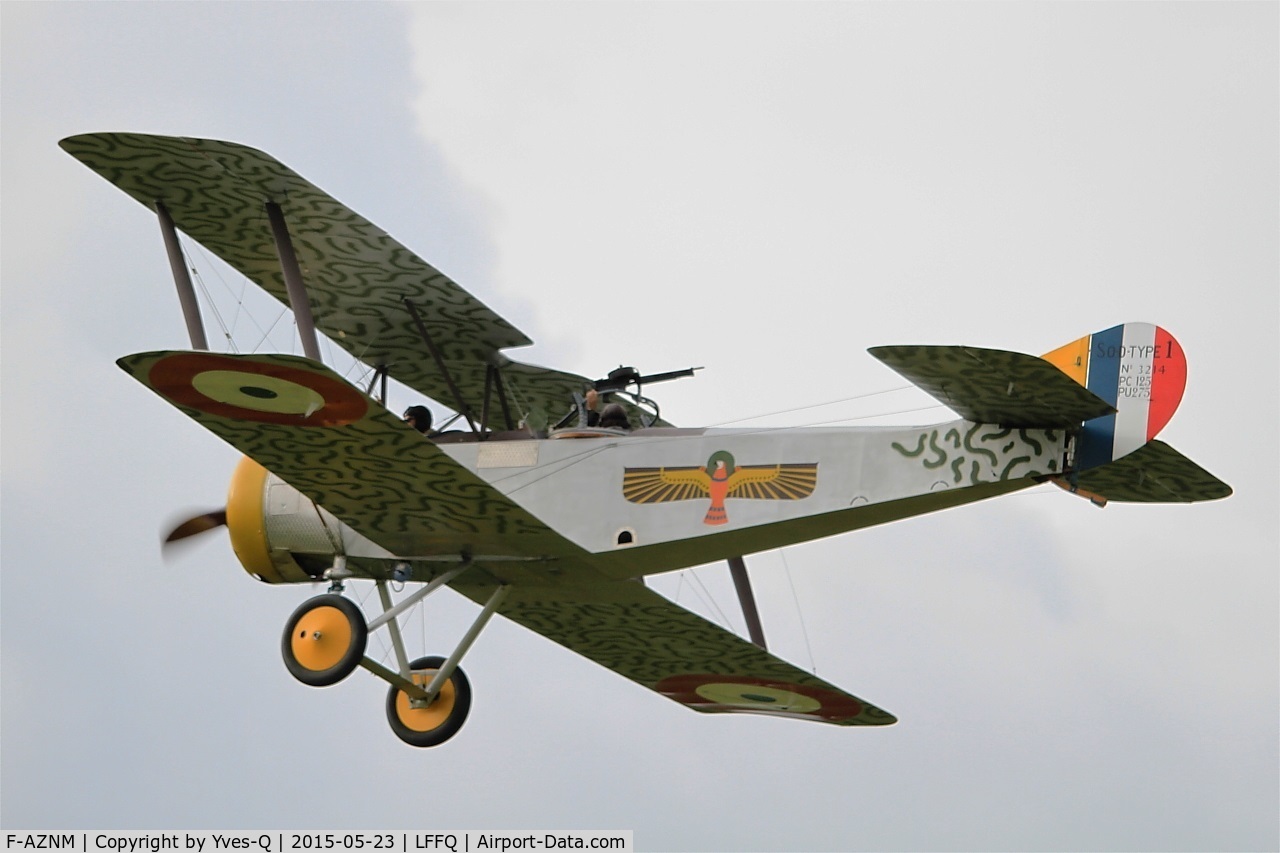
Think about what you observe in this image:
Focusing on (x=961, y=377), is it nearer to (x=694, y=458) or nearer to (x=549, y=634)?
(x=694, y=458)

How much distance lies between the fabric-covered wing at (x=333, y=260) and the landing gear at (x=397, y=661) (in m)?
1.96

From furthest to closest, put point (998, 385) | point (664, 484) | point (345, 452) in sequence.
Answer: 1. point (664, 484)
2. point (345, 452)
3. point (998, 385)

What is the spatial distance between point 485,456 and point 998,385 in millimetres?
3558

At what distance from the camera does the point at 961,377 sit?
12203 mm

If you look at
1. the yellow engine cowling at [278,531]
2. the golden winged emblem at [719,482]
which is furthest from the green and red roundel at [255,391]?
the golden winged emblem at [719,482]

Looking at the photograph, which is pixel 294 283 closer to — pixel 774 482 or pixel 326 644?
pixel 326 644

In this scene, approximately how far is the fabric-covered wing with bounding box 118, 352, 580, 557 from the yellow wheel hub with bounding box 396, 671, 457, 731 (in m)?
1.25

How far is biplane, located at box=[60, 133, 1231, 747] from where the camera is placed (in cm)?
1248

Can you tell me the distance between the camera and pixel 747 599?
52.3 ft

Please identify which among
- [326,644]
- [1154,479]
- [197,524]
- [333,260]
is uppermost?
[333,260]

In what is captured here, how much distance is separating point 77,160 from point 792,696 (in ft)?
22.4

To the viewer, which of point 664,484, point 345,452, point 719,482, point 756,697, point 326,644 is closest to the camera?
point 345,452

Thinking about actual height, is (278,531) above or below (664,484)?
below

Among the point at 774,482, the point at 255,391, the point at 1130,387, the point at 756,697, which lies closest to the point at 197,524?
the point at 255,391
